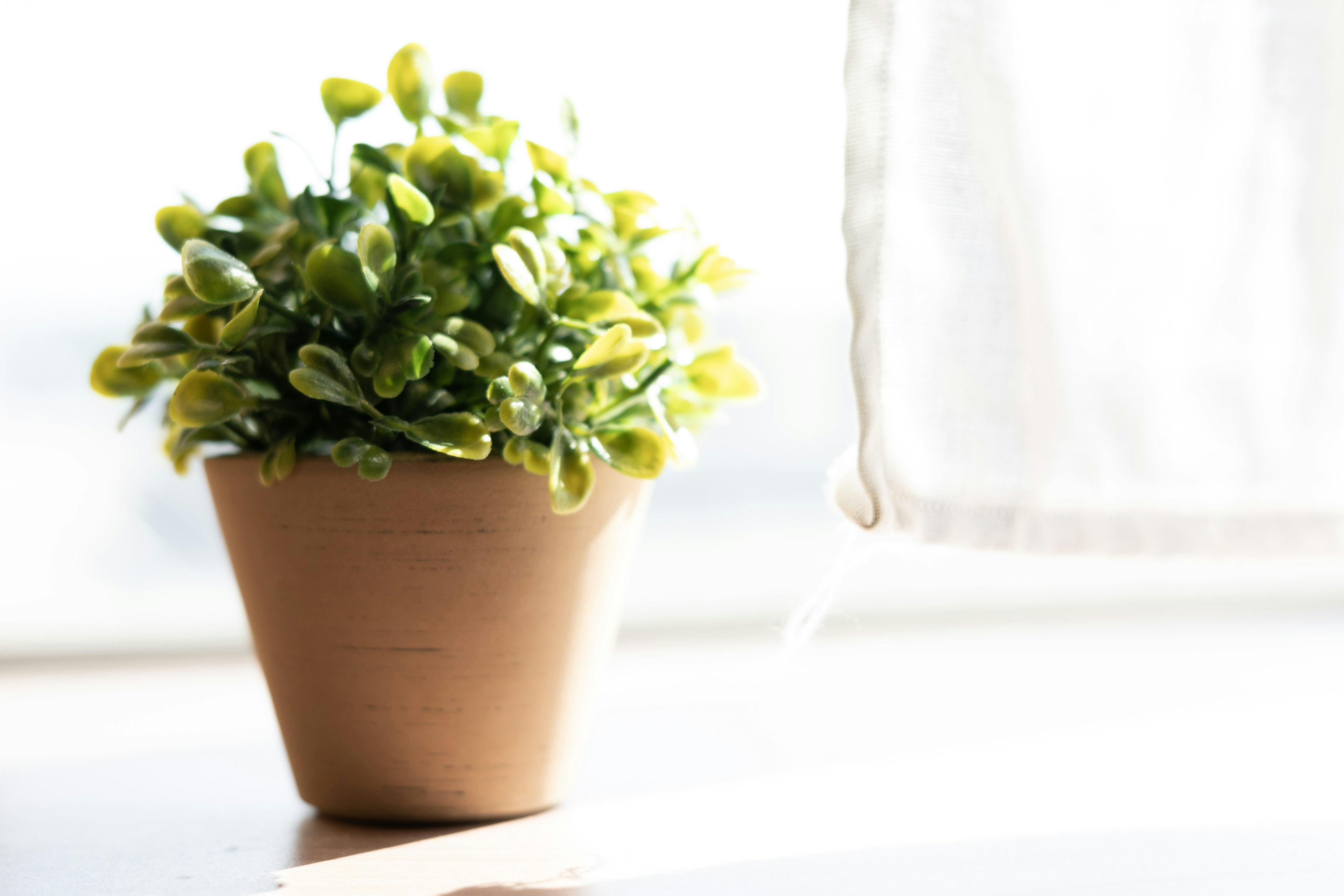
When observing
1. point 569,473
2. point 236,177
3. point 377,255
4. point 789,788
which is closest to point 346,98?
point 377,255

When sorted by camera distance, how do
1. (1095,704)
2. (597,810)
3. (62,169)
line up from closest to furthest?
(597,810) → (1095,704) → (62,169)

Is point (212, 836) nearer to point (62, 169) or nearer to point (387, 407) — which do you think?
point (387, 407)

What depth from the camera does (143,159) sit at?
1042 millimetres

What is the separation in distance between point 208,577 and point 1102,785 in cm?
85

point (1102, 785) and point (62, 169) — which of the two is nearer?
point (1102, 785)

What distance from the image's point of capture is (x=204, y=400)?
494 millimetres

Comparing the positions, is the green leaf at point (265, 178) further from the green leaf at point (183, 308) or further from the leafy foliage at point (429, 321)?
the green leaf at point (183, 308)

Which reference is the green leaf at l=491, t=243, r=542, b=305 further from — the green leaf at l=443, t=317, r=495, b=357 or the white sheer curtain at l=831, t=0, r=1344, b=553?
the white sheer curtain at l=831, t=0, r=1344, b=553

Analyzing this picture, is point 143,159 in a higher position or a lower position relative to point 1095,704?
higher

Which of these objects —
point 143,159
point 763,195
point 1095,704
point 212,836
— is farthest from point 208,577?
point 1095,704

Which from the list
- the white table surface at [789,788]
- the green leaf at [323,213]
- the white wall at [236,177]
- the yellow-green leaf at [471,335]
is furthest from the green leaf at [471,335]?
the white wall at [236,177]

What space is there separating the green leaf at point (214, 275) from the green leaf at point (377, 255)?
0.05 metres

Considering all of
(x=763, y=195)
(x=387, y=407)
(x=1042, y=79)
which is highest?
(x=1042, y=79)

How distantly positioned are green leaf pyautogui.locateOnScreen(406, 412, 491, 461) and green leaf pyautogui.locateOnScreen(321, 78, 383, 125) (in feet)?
0.65
